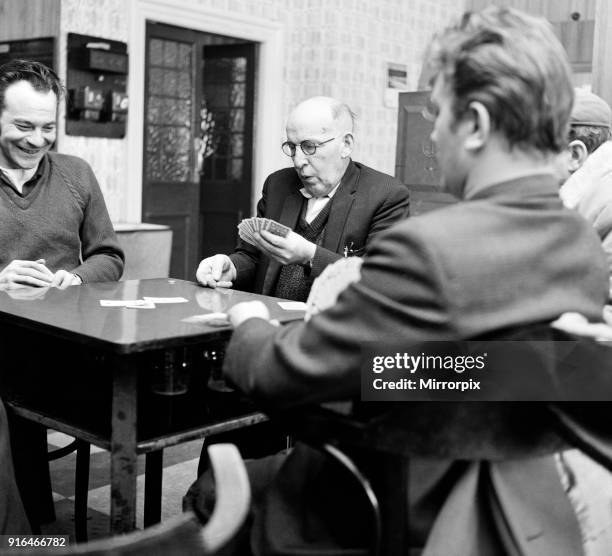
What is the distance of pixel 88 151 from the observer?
5852 millimetres

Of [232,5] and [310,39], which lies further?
[310,39]

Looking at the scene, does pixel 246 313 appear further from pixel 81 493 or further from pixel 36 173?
pixel 36 173

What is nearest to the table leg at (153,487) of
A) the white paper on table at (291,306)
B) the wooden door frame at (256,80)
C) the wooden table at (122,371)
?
the wooden table at (122,371)

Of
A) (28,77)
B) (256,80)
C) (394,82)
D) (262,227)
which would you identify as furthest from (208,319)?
(394,82)

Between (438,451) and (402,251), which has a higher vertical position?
(402,251)

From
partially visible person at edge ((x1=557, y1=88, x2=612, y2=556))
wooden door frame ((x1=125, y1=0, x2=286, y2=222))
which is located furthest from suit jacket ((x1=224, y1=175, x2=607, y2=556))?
wooden door frame ((x1=125, y1=0, x2=286, y2=222))

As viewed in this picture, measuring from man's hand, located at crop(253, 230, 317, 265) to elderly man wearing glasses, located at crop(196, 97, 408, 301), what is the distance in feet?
0.67

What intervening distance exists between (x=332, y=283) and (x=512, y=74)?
0.62 meters

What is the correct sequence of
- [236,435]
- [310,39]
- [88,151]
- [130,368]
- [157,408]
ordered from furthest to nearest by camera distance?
[310,39], [88,151], [236,435], [157,408], [130,368]

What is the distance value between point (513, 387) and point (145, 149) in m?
6.17

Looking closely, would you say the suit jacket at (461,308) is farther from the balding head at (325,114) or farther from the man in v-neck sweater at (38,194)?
the balding head at (325,114)

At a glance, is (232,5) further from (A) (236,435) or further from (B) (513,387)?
(B) (513,387)

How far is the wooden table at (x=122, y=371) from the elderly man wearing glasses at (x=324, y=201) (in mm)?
453

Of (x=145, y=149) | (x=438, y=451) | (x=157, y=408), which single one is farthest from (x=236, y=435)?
(x=145, y=149)
